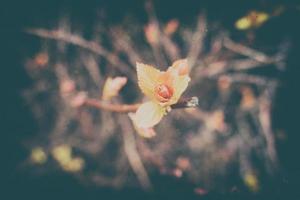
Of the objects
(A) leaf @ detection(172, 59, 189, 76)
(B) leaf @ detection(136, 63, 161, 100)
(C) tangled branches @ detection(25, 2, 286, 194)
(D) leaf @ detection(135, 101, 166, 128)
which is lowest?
(D) leaf @ detection(135, 101, 166, 128)

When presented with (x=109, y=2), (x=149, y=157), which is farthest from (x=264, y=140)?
(x=109, y=2)

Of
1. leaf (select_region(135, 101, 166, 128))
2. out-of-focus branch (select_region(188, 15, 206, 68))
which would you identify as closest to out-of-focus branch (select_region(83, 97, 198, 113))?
leaf (select_region(135, 101, 166, 128))

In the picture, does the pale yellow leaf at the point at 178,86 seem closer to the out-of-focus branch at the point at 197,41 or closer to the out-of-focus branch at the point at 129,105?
the out-of-focus branch at the point at 129,105

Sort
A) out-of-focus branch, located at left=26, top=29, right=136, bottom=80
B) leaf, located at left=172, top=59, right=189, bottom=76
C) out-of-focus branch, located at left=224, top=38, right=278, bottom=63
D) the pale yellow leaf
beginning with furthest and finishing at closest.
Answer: out-of-focus branch, located at left=26, top=29, right=136, bottom=80 → out-of-focus branch, located at left=224, top=38, right=278, bottom=63 → leaf, located at left=172, top=59, right=189, bottom=76 → the pale yellow leaf

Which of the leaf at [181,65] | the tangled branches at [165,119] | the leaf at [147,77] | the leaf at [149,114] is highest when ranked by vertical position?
the tangled branches at [165,119]

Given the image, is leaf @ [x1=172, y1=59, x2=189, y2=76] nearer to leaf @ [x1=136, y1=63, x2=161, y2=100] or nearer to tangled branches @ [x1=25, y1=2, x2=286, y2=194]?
leaf @ [x1=136, y1=63, x2=161, y2=100]

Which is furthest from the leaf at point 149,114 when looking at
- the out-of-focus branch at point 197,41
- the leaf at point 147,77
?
the out-of-focus branch at point 197,41
